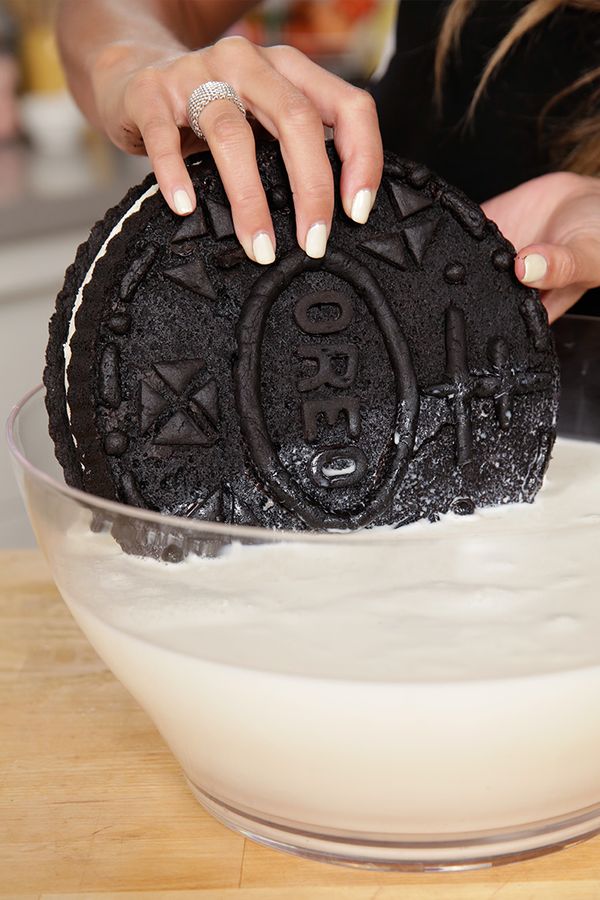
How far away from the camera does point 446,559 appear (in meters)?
0.58

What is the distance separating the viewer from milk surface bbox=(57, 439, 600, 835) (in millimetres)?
597

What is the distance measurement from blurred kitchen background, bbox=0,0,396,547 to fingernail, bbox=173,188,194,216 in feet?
3.23

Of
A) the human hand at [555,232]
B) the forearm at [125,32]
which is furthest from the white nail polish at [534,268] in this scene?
the forearm at [125,32]

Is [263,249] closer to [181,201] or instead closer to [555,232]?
[181,201]

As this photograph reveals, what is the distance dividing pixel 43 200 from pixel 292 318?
68.6 inches

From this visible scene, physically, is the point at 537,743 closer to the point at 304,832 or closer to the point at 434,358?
the point at 304,832

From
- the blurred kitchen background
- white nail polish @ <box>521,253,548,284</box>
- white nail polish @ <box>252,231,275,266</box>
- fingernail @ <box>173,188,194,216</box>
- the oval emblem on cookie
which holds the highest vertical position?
fingernail @ <box>173,188,194,216</box>

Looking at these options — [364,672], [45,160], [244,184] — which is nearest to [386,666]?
[364,672]

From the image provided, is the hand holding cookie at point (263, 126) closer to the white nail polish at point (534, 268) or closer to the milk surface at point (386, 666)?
the white nail polish at point (534, 268)

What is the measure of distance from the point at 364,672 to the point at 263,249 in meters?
0.31

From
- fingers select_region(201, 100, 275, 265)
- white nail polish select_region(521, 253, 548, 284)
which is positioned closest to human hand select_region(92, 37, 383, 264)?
fingers select_region(201, 100, 275, 265)

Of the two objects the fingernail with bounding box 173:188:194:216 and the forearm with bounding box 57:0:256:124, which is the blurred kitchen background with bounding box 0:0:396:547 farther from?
the fingernail with bounding box 173:188:194:216

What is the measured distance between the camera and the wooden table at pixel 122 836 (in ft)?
2.19

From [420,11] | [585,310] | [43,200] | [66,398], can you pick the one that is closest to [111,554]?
[66,398]
